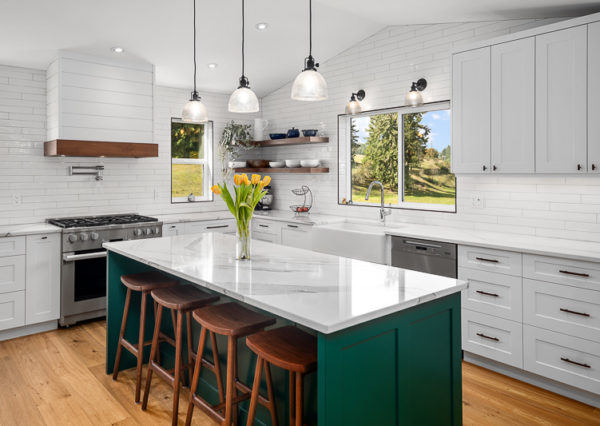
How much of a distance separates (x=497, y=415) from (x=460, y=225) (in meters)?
1.85

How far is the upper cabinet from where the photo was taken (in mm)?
3065

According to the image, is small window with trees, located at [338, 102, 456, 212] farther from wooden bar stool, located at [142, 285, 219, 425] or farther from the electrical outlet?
wooden bar stool, located at [142, 285, 219, 425]

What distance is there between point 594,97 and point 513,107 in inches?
21.7

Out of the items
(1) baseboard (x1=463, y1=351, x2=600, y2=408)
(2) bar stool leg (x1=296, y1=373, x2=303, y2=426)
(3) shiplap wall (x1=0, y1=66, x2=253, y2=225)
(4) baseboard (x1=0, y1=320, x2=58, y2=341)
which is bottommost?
(1) baseboard (x1=463, y1=351, x2=600, y2=408)

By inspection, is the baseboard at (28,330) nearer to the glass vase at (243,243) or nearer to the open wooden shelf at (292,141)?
the glass vase at (243,243)

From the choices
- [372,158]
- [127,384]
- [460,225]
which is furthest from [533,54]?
[127,384]

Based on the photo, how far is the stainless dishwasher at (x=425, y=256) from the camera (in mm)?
3631

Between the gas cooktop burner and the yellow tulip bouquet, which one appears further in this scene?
the gas cooktop burner

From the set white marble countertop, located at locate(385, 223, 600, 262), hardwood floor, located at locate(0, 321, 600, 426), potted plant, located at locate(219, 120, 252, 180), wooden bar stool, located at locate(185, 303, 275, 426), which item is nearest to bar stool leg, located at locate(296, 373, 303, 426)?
wooden bar stool, located at locate(185, 303, 275, 426)

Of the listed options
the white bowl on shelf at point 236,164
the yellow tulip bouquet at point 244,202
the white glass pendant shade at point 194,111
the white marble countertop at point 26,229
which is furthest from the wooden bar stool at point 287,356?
the white bowl on shelf at point 236,164

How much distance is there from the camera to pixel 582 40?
120 inches

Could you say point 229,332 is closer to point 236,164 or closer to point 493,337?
point 493,337

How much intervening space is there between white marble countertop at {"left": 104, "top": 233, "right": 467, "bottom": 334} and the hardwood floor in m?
1.00

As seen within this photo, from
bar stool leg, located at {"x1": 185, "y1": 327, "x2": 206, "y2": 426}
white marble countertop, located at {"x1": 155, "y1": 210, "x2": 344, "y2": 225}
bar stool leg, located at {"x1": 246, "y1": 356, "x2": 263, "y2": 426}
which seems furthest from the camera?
white marble countertop, located at {"x1": 155, "y1": 210, "x2": 344, "y2": 225}
